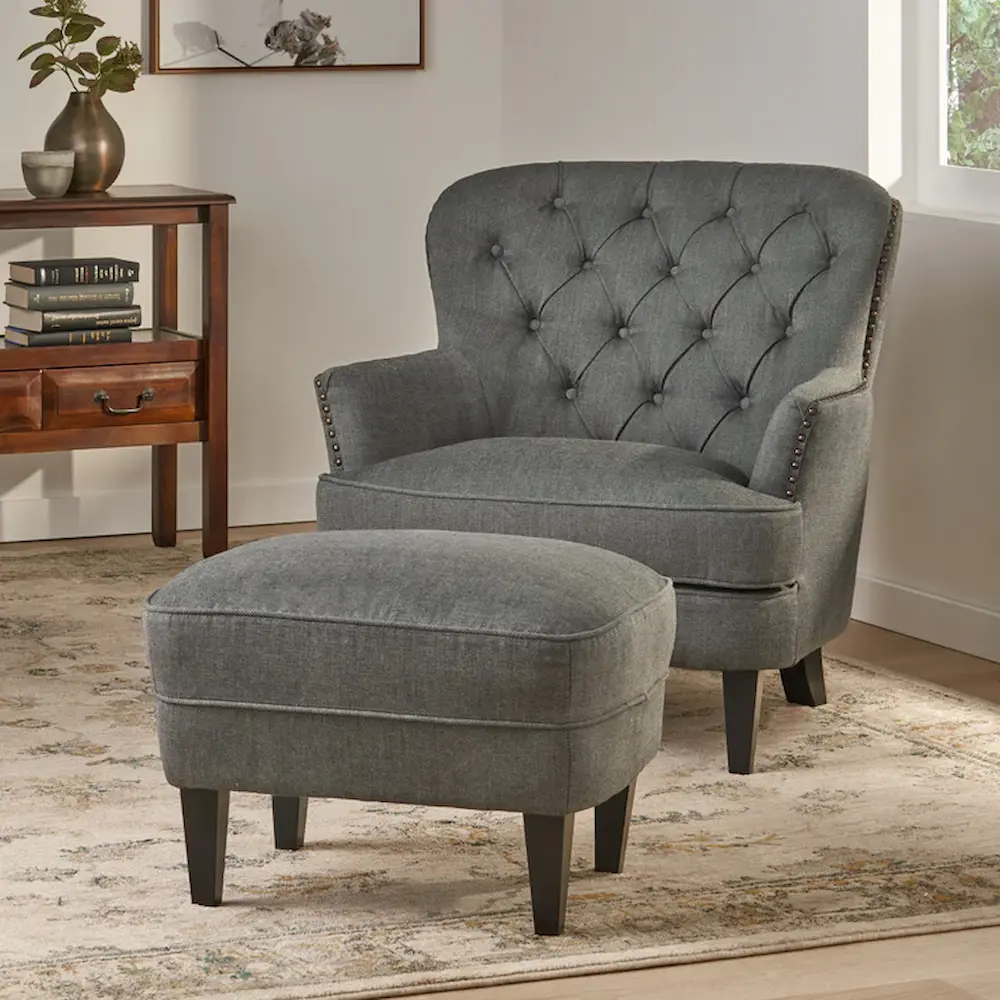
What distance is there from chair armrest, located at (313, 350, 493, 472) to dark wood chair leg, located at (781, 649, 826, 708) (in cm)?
74

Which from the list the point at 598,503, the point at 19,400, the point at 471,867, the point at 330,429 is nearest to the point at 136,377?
the point at 19,400

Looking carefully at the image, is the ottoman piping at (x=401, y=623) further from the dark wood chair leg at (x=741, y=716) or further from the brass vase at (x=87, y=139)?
the brass vase at (x=87, y=139)

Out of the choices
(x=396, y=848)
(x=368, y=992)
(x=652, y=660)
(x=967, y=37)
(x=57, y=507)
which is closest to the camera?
(x=368, y=992)

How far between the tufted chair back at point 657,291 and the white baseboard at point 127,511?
60.6 inches

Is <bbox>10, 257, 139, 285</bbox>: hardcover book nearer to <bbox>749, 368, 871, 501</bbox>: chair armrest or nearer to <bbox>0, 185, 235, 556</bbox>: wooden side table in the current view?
<bbox>0, 185, 235, 556</bbox>: wooden side table

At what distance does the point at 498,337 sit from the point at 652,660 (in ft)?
4.56

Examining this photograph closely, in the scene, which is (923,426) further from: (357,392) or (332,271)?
(332,271)

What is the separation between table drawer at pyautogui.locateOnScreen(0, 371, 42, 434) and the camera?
14.3ft

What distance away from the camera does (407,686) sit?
226 cm

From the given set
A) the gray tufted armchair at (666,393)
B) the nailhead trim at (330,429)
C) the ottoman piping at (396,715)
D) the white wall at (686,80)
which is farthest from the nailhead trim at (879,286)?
the ottoman piping at (396,715)

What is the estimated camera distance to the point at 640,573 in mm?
2471

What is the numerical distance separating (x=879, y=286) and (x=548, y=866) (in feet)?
4.75

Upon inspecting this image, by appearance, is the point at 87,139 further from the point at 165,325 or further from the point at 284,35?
the point at 284,35

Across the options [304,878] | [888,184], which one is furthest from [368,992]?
[888,184]
